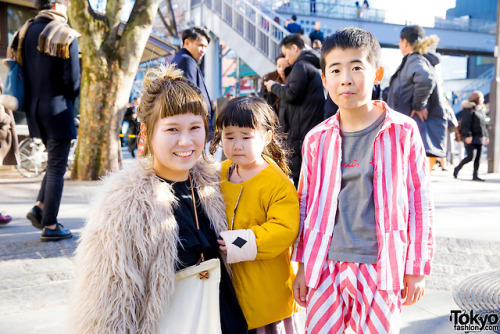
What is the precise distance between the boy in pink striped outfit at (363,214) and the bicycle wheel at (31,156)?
8.24m

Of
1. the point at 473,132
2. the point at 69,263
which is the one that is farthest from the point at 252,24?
the point at 69,263

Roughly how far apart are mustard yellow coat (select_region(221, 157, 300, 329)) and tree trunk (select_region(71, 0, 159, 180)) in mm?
6308

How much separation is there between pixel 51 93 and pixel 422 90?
3.48 m

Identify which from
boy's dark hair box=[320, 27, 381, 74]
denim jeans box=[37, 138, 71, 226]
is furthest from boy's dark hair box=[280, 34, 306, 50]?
boy's dark hair box=[320, 27, 381, 74]

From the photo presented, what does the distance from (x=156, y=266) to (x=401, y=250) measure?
2.90 ft

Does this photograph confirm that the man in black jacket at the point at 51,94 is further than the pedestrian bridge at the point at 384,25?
No

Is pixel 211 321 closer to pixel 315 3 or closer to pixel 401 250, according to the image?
pixel 401 250

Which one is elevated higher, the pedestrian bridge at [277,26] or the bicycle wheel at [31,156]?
the pedestrian bridge at [277,26]

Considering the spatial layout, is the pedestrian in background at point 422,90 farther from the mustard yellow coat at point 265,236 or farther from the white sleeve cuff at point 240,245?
the white sleeve cuff at point 240,245

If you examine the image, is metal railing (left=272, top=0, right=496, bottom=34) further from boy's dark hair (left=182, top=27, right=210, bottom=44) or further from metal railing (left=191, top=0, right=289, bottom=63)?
boy's dark hair (left=182, top=27, right=210, bottom=44)

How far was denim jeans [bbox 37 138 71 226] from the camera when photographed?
3926 millimetres

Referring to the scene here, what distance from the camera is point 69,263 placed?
350cm

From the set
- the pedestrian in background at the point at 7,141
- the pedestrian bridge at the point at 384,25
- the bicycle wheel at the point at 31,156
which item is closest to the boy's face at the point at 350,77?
the pedestrian in background at the point at 7,141

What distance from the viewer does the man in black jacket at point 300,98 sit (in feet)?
14.2
